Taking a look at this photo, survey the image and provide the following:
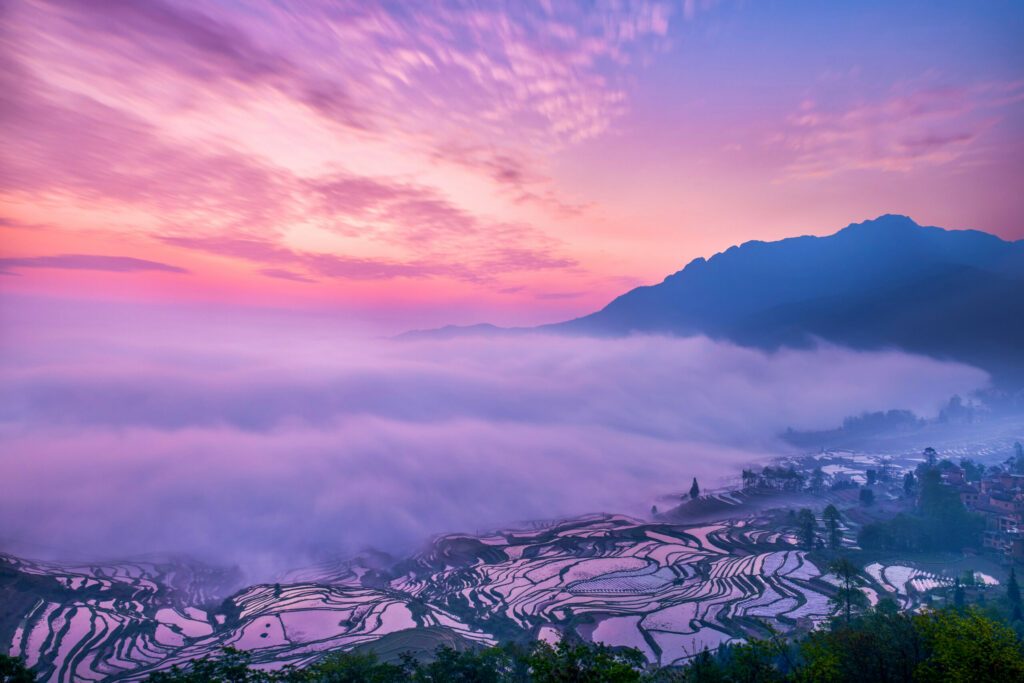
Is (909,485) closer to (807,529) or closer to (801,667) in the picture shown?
(807,529)

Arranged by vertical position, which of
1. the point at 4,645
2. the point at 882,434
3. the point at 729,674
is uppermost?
the point at 729,674

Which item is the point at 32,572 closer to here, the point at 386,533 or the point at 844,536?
the point at 386,533

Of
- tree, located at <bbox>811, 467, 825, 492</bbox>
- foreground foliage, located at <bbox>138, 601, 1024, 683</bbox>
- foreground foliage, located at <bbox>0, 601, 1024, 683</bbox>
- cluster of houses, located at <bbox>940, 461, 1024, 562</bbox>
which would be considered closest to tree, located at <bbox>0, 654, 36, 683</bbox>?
foreground foliage, located at <bbox>0, 601, 1024, 683</bbox>

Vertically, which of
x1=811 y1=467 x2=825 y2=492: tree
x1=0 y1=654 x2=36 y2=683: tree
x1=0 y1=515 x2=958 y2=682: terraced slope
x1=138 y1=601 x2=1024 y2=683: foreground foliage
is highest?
x1=0 y1=654 x2=36 y2=683: tree

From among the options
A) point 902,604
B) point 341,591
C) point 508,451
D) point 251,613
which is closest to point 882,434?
point 508,451

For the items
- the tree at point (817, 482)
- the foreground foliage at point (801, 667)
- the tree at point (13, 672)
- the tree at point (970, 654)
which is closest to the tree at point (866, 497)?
the tree at point (817, 482)

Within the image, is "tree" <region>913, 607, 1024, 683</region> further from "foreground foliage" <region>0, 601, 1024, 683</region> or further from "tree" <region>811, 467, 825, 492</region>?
"tree" <region>811, 467, 825, 492</region>
